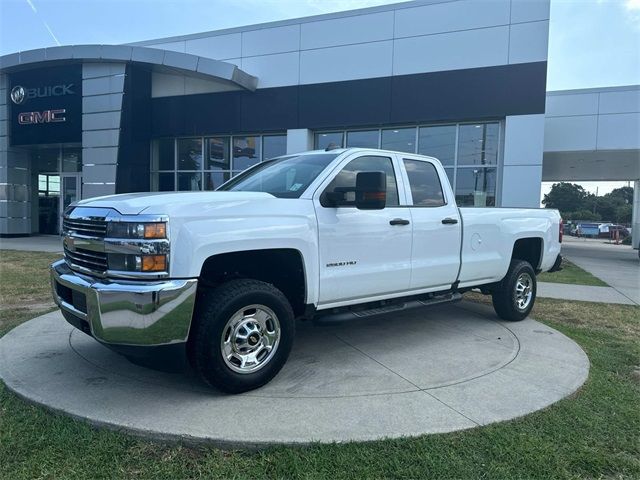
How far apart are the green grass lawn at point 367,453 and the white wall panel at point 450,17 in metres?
12.8

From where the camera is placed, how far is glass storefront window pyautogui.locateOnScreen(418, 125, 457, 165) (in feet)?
48.0

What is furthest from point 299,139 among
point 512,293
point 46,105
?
point 512,293

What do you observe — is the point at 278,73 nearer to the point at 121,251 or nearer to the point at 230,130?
the point at 230,130

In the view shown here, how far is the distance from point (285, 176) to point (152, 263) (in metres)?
1.82

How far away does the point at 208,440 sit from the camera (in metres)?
3.07

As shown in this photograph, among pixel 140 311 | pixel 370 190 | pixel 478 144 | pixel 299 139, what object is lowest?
pixel 140 311

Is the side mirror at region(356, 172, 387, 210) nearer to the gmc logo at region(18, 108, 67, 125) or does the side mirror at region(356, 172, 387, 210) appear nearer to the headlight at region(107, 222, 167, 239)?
the headlight at region(107, 222, 167, 239)

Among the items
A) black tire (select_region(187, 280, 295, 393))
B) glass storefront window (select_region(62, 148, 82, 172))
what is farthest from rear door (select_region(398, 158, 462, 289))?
glass storefront window (select_region(62, 148, 82, 172))

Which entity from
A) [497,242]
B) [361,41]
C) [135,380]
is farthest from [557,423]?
[361,41]

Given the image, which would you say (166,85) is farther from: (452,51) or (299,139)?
(452,51)

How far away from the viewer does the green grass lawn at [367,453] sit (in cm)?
281

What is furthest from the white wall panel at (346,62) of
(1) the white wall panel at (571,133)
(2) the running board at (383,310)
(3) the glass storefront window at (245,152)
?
(2) the running board at (383,310)

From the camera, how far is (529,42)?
43.7 ft

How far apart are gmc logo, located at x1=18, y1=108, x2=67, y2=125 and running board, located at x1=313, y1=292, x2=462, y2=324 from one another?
17.4m
